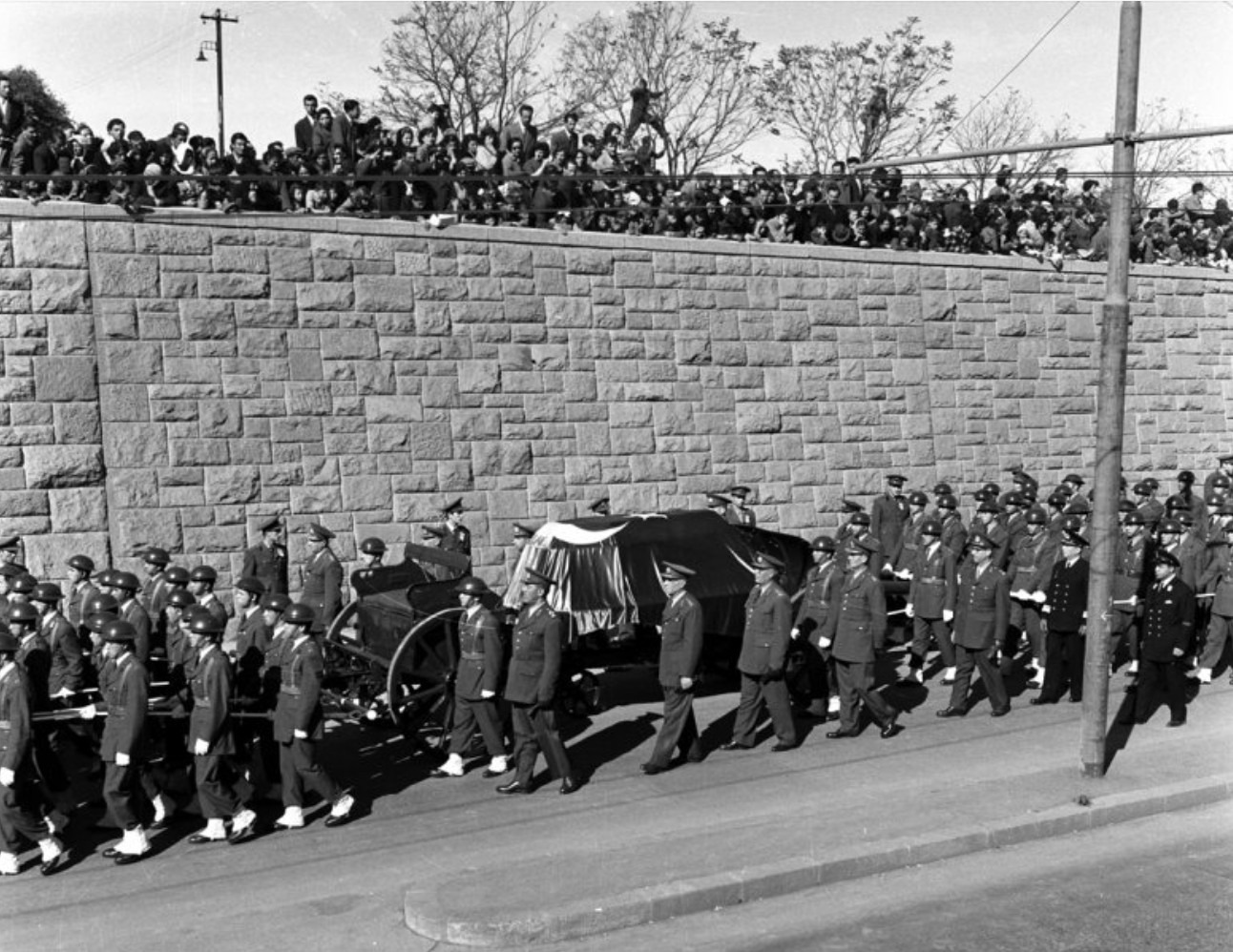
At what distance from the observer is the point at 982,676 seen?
14438mm

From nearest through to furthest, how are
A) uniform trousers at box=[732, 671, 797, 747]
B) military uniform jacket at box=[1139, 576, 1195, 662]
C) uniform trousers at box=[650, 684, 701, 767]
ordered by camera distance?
uniform trousers at box=[650, 684, 701, 767] → uniform trousers at box=[732, 671, 797, 747] → military uniform jacket at box=[1139, 576, 1195, 662]

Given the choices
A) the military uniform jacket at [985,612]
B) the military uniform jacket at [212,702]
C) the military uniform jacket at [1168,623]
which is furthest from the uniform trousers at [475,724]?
the military uniform jacket at [1168,623]

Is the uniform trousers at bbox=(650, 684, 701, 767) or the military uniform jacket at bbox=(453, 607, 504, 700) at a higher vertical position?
the military uniform jacket at bbox=(453, 607, 504, 700)

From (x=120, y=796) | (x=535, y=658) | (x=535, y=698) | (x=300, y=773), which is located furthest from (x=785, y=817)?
(x=120, y=796)

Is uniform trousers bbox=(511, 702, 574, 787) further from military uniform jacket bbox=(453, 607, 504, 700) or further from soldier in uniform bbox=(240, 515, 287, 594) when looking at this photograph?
soldier in uniform bbox=(240, 515, 287, 594)

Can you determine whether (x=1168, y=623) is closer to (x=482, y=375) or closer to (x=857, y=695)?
(x=857, y=695)

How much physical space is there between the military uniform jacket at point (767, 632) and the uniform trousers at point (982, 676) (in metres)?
2.06

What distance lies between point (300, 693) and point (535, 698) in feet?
6.31

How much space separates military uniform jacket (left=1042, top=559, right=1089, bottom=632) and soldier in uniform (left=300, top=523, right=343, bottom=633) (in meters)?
7.01

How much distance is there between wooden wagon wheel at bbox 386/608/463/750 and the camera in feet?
41.8

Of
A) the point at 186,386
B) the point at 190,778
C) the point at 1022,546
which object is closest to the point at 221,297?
the point at 186,386

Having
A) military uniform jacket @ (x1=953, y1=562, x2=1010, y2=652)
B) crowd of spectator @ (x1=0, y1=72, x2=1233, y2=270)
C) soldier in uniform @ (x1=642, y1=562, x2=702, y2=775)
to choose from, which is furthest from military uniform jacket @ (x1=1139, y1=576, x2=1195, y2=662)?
crowd of spectator @ (x1=0, y1=72, x2=1233, y2=270)

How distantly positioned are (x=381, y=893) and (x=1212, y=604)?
994 cm

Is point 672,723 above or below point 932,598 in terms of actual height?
→ below
